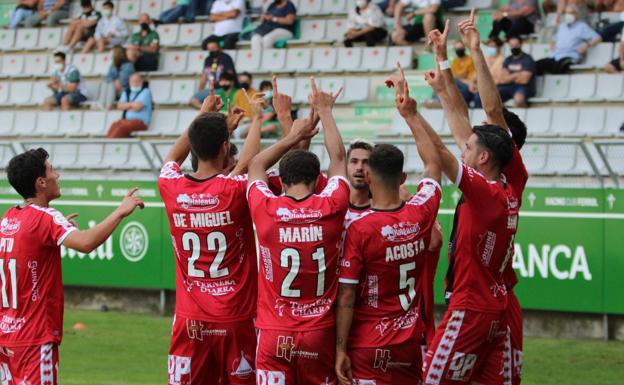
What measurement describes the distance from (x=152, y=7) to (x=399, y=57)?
7334mm

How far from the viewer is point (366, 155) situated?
845 cm

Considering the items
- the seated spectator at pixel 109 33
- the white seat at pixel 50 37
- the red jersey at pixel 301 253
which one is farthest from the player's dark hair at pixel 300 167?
the white seat at pixel 50 37

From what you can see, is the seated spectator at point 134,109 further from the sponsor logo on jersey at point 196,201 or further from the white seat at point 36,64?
the sponsor logo on jersey at point 196,201

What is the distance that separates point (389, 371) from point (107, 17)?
1840 cm

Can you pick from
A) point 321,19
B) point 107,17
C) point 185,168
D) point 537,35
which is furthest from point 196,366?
point 107,17

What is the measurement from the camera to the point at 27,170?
26.9 ft

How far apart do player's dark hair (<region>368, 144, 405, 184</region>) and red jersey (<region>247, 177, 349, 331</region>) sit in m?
0.23

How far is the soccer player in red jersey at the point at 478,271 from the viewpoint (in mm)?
8180

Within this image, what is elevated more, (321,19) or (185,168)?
(321,19)

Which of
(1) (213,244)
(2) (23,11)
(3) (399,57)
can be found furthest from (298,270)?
(2) (23,11)

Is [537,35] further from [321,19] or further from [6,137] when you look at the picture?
[6,137]

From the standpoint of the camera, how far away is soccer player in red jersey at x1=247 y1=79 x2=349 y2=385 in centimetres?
747

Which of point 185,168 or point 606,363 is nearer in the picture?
point 606,363

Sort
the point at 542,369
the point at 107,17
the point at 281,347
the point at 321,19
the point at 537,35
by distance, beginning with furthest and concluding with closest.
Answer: the point at 107,17
the point at 321,19
the point at 537,35
the point at 542,369
the point at 281,347
